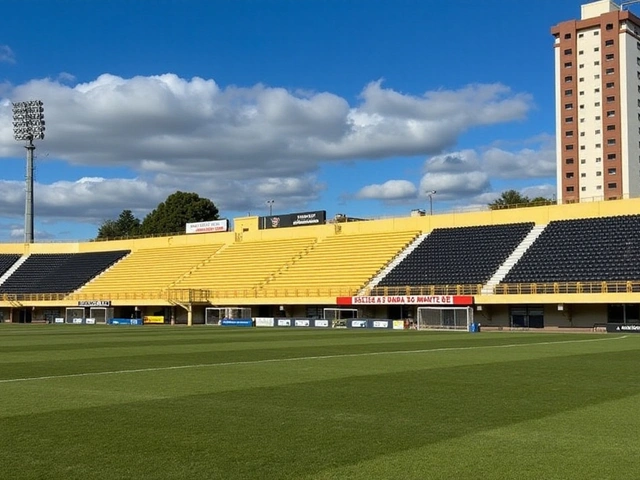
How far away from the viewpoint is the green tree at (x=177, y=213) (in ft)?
397

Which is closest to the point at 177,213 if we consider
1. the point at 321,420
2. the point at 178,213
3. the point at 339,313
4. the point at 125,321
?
the point at 178,213

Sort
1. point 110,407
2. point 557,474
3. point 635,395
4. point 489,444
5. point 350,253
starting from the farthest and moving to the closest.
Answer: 1. point 350,253
2. point 635,395
3. point 110,407
4. point 489,444
5. point 557,474

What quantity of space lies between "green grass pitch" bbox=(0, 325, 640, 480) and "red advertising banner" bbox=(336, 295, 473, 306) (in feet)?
98.5

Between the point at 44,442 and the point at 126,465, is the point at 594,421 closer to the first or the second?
the point at 126,465

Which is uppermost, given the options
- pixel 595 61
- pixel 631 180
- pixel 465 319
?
pixel 595 61

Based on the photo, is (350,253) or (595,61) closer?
(350,253)

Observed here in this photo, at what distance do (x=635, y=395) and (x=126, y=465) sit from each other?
10.4 meters

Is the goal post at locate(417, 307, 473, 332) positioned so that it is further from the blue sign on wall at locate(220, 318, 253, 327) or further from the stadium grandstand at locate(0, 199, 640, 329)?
the blue sign on wall at locate(220, 318, 253, 327)

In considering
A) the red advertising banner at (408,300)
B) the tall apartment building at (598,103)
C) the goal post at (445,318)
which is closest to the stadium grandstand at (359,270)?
the red advertising banner at (408,300)

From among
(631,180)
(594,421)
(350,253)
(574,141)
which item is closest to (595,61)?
(574,141)

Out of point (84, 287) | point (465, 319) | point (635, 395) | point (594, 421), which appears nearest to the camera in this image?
point (594, 421)

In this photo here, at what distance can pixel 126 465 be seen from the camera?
8.67m

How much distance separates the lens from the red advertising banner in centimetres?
5212

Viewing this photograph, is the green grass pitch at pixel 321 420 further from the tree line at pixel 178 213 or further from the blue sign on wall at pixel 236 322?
the tree line at pixel 178 213
